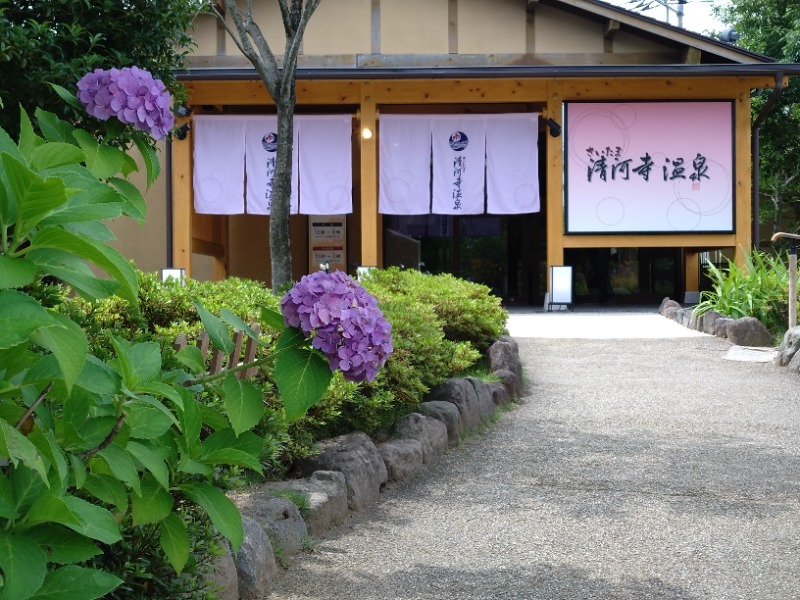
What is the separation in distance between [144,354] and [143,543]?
103 centimetres

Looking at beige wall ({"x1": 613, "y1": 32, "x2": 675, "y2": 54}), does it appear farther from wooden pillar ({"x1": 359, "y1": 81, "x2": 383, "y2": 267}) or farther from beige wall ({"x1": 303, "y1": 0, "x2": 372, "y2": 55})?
wooden pillar ({"x1": 359, "y1": 81, "x2": 383, "y2": 267})

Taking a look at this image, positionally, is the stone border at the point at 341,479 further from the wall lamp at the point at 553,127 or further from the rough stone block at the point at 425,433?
the wall lamp at the point at 553,127

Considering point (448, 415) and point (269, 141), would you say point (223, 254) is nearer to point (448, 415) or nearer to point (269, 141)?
point (269, 141)

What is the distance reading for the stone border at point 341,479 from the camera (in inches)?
124

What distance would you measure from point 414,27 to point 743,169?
229 inches

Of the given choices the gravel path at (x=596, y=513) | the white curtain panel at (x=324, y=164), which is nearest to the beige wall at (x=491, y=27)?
the white curtain panel at (x=324, y=164)

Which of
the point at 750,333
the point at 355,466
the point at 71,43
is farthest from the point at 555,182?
the point at 355,466

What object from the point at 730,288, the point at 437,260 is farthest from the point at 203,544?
the point at 437,260

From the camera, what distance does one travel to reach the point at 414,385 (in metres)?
5.66

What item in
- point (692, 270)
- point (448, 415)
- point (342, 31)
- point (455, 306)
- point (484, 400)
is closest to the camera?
point (448, 415)

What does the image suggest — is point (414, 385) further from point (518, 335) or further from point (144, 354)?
point (518, 335)

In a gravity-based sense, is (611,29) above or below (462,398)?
above

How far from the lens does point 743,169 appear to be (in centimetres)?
1439

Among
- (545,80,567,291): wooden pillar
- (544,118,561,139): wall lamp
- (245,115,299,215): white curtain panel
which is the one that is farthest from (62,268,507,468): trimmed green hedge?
(245,115,299,215): white curtain panel
